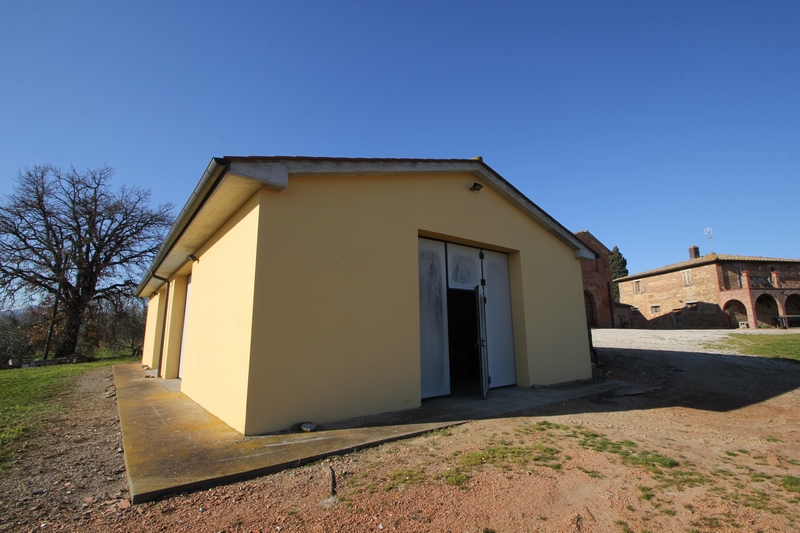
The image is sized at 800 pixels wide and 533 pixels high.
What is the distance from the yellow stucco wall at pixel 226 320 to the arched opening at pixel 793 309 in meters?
38.6

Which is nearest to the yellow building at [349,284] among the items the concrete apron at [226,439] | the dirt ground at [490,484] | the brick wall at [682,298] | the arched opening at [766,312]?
the concrete apron at [226,439]

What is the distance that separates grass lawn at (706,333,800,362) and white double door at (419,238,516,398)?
959 cm

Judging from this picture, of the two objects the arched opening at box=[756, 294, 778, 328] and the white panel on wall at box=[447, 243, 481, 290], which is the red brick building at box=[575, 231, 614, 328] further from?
the white panel on wall at box=[447, 243, 481, 290]

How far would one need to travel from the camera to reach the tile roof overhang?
5004mm

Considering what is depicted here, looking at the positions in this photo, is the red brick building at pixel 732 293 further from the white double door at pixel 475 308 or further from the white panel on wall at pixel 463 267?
the white panel on wall at pixel 463 267

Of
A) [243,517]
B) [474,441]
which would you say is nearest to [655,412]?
[474,441]

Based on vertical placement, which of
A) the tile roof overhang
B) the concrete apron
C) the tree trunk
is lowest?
the concrete apron

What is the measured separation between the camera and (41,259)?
22.4 meters

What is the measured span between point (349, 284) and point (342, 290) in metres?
0.15

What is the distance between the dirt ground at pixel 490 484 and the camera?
2.82 metres

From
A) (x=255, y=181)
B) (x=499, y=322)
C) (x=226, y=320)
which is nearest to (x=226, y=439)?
(x=226, y=320)

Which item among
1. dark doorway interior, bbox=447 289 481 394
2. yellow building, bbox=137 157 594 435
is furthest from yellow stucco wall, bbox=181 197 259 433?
dark doorway interior, bbox=447 289 481 394

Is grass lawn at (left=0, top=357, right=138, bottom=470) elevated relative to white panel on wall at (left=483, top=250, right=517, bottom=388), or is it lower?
lower

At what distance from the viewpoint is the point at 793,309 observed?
29734mm
